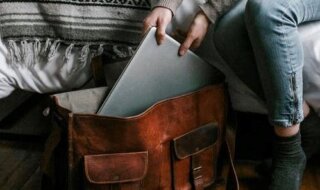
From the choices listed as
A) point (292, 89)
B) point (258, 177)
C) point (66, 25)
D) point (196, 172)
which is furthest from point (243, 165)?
point (66, 25)

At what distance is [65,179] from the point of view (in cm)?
83

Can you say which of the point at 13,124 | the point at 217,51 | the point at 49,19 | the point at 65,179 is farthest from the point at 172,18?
the point at 13,124

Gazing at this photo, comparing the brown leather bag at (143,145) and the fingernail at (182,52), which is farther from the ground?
the fingernail at (182,52)

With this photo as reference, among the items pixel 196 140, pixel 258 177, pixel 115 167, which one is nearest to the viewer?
pixel 115 167

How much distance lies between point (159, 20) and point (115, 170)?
32 centimetres

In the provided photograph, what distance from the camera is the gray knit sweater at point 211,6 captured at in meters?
0.87

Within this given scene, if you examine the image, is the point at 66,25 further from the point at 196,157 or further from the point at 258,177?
the point at 258,177

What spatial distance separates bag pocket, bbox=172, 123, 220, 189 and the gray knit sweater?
240mm

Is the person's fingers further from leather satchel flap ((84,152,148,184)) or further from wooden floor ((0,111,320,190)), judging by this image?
wooden floor ((0,111,320,190))

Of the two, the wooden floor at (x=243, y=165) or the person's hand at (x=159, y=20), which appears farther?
the wooden floor at (x=243, y=165)

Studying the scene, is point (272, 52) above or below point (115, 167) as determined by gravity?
above

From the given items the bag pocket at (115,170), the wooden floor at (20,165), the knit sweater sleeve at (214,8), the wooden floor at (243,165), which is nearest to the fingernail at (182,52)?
the knit sweater sleeve at (214,8)

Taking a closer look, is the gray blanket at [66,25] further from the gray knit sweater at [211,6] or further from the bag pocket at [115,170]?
the bag pocket at [115,170]

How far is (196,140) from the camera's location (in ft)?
2.84
